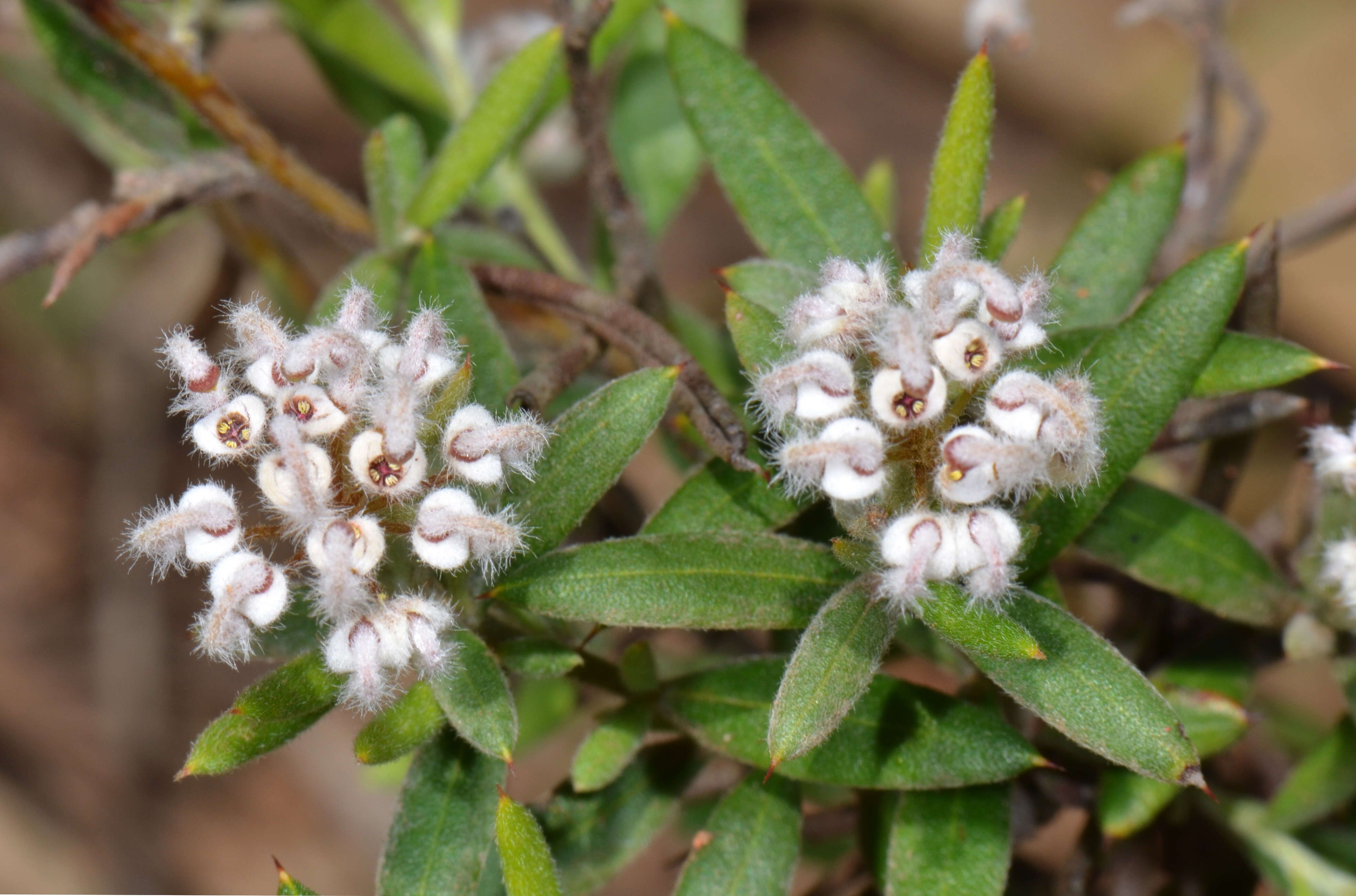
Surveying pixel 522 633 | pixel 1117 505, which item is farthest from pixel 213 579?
pixel 1117 505

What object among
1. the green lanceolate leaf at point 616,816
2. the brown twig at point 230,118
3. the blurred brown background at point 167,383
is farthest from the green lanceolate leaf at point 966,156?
the blurred brown background at point 167,383

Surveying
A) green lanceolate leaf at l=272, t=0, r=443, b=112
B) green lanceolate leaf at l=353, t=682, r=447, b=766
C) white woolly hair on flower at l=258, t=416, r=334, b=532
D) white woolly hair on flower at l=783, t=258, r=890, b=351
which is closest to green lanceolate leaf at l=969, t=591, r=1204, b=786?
white woolly hair on flower at l=783, t=258, r=890, b=351

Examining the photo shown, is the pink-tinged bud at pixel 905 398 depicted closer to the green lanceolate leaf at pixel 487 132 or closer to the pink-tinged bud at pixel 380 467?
the pink-tinged bud at pixel 380 467

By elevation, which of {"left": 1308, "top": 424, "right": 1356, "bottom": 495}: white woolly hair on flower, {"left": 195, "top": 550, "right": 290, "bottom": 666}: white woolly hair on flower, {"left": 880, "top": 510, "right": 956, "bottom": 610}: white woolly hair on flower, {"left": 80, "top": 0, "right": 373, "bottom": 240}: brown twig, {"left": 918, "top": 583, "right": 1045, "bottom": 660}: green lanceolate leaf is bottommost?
{"left": 1308, "top": 424, "right": 1356, "bottom": 495}: white woolly hair on flower

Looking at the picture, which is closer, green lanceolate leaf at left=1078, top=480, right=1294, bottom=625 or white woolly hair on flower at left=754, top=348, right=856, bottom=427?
white woolly hair on flower at left=754, top=348, right=856, bottom=427

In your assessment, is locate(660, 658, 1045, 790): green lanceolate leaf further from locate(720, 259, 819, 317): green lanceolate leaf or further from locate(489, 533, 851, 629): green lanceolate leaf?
locate(720, 259, 819, 317): green lanceolate leaf

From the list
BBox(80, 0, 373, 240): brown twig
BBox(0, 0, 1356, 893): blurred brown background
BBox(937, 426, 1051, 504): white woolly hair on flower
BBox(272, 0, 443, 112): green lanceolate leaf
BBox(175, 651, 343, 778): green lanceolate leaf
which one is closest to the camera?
BBox(937, 426, 1051, 504): white woolly hair on flower

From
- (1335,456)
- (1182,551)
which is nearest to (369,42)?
(1182,551)
